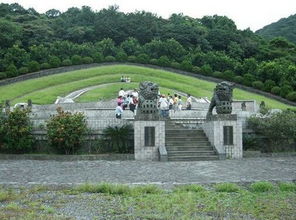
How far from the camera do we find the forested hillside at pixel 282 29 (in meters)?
90.2

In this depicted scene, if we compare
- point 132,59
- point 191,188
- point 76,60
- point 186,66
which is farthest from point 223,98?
point 132,59

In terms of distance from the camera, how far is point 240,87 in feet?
172

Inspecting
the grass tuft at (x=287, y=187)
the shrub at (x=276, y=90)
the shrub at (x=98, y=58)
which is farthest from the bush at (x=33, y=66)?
the grass tuft at (x=287, y=187)

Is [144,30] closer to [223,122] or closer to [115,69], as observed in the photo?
[115,69]

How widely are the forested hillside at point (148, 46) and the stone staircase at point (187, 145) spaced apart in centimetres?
2638

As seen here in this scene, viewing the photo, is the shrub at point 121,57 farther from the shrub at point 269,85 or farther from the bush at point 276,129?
the bush at point 276,129

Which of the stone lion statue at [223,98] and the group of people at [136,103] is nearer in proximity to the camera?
the stone lion statue at [223,98]

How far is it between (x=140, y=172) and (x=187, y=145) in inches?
243

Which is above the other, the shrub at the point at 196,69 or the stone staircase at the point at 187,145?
the shrub at the point at 196,69

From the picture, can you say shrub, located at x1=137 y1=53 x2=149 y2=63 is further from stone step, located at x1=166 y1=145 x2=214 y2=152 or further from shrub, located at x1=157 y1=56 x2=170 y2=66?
stone step, located at x1=166 y1=145 x2=214 y2=152

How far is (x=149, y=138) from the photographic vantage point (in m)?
19.8

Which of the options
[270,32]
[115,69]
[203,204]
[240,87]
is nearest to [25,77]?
[115,69]

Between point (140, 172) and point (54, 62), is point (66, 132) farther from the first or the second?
point (54, 62)

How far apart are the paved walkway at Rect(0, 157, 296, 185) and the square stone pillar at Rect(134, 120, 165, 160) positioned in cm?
149
